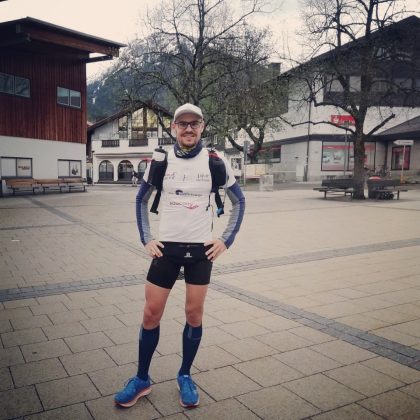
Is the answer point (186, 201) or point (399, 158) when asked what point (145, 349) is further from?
point (399, 158)

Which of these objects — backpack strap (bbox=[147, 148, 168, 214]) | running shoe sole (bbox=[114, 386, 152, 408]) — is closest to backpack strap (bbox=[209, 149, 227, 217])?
backpack strap (bbox=[147, 148, 168, 214])

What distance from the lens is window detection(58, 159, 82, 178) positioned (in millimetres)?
25562

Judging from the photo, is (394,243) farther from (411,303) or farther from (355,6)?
(355,6)

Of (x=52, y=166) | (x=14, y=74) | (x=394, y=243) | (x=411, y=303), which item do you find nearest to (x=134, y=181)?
(x=52, y=166)

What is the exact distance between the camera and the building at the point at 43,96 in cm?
2177

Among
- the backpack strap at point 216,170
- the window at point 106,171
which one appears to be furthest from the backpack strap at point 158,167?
the window at point 106,171

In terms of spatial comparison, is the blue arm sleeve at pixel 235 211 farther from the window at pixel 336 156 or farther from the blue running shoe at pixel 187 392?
the window at pixel 336 156

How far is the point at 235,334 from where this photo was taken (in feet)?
12.7

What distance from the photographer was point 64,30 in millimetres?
21781

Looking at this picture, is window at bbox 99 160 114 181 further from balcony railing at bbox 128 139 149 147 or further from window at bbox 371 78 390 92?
window at bbox 371 78 390 92

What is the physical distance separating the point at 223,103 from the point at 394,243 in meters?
18.2

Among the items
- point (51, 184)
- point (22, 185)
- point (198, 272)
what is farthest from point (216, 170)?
point (51, 184)

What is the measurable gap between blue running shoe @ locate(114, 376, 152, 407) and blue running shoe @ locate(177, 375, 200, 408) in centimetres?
23

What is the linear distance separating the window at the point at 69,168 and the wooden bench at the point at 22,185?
264 centimetres
